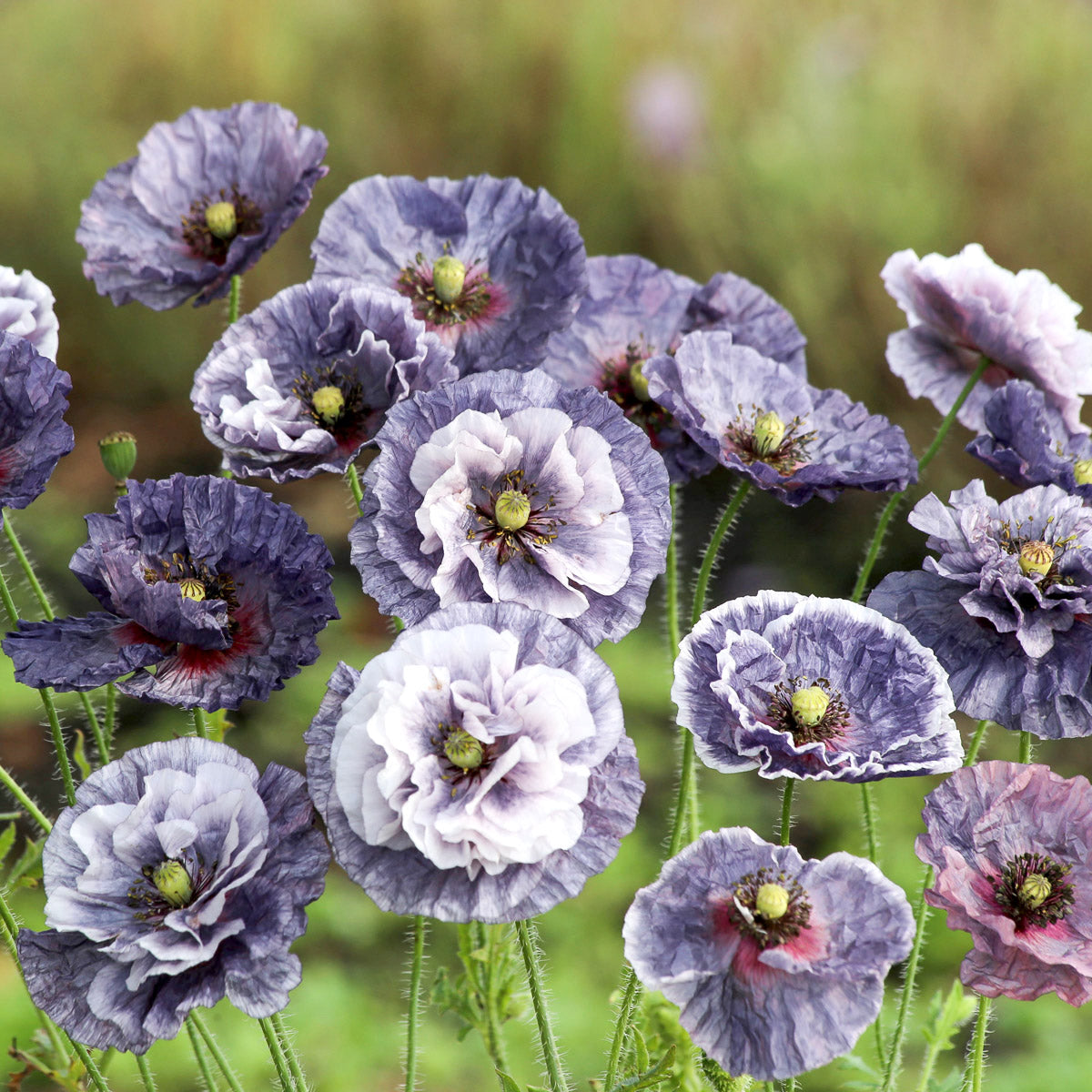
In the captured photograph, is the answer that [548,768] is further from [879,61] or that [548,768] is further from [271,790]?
[879,61]

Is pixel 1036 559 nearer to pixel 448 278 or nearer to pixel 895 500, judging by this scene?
pixel 895 500

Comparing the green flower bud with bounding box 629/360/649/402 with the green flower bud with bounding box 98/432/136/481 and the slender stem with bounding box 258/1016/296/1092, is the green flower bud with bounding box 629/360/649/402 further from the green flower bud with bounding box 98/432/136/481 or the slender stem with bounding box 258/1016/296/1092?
the slender stem with bounding box 258/1016/296/1092

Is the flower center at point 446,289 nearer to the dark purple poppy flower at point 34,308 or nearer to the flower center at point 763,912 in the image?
the dark purple poppy flower at point 34,308

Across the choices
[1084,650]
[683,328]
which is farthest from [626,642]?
[1084,650]

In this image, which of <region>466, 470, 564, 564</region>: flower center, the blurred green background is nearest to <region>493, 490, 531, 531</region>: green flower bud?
<region>466, 470, 564, 564</region>: flower center

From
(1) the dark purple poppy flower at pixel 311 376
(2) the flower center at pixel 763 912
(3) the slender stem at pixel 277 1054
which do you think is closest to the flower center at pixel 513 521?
(1) the dark purple poppy flower at pixel 311 376

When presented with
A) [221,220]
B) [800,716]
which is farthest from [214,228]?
[800,716]
